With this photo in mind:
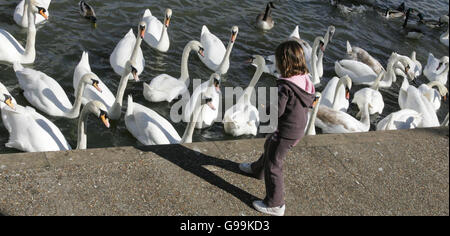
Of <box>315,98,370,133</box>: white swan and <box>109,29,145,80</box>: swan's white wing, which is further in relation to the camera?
<box>109,29,145,80</box>: swan's white wing

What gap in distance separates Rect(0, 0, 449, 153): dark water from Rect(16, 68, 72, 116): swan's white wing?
214 millimetres

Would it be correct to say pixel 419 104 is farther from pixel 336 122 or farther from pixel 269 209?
pixel 269 209

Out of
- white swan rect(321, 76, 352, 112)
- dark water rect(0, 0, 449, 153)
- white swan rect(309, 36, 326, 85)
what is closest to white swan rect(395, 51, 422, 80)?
dark water rect(0, 0, 449, 153)

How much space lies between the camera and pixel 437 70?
519 inches

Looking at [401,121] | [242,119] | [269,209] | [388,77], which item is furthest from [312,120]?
[388,77]

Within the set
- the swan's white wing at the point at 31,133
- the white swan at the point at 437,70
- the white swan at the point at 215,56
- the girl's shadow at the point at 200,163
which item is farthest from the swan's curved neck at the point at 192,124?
the white swan at the point at 437,70

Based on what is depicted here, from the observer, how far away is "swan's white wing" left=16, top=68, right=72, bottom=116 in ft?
27.1

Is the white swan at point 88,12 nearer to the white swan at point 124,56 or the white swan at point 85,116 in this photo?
the white swan at point 124,56

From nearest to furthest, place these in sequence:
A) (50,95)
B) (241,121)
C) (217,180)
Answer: (217,180)
(50,95)
(241,121)

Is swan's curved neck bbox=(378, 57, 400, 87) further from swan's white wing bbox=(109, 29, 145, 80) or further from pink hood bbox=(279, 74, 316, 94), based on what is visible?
pink hood bbox=(279, 74, 316, 94)

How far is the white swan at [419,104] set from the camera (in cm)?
984

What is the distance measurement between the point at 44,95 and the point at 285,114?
471cm
